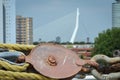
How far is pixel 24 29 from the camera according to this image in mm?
101750

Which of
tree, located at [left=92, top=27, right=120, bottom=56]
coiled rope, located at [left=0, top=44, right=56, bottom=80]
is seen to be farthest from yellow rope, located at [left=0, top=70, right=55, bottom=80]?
tree, located at [left=92, top=27, right=120, bottom=56]

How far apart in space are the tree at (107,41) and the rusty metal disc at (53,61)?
27.3 meters

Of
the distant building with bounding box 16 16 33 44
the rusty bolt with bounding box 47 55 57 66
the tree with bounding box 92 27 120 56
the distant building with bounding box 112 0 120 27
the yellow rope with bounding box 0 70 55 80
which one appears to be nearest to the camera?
the yellow rope with bounding box 0 70 55 80

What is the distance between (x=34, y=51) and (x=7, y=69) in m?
0.21

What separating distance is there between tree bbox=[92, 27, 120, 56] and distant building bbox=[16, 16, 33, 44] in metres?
64.6

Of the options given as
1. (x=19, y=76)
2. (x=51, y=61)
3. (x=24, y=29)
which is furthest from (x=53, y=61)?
(x=24, y=29)

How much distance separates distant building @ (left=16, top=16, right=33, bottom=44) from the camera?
9906cm

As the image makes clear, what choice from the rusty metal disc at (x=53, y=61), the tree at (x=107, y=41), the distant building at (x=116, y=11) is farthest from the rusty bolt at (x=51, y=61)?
the distant building at (x=116, y=11)

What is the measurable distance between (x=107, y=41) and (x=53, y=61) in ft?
98.0

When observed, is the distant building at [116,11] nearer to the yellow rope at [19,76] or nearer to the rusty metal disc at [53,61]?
the rusty metal disc at [53,61]

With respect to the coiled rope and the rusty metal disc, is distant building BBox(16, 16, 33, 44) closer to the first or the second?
the rusty metal disc

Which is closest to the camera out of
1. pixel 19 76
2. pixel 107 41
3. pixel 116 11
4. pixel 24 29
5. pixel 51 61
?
pixel 19 76

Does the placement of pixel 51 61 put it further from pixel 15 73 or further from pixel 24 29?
pixel 24 29

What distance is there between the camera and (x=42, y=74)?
100 inches
